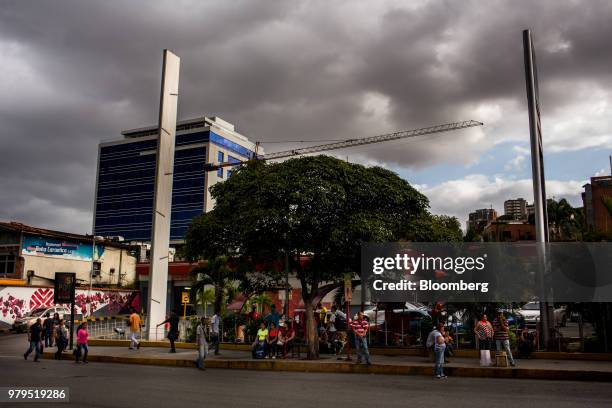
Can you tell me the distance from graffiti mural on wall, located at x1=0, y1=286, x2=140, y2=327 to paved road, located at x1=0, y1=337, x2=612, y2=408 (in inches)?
993

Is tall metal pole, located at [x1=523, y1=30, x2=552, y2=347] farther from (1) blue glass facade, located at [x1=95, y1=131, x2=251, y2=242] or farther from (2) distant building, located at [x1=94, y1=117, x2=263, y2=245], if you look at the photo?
(1) blue glass facade, located at [x1=95, y1=131, x2=251, y2=242]

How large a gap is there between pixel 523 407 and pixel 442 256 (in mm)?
11383

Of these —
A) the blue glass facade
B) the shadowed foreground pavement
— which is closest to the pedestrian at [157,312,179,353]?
the shadowed foreground pavement

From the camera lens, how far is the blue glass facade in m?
114

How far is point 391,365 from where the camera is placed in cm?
1772

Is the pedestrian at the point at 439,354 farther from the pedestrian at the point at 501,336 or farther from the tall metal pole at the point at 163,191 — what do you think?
the tall metal pole at the point at 163,191

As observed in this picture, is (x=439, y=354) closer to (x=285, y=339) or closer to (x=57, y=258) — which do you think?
(x=285, y=339)

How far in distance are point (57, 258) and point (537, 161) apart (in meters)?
44.0

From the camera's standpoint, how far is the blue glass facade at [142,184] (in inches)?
4488

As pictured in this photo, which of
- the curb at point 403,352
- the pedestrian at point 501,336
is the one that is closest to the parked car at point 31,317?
the curb at point 403,352

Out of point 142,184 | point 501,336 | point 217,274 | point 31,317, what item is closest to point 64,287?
point 217,274

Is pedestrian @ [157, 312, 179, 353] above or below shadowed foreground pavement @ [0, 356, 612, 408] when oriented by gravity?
above

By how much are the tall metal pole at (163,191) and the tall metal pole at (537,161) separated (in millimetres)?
18546

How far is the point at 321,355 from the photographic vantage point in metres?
21.5
